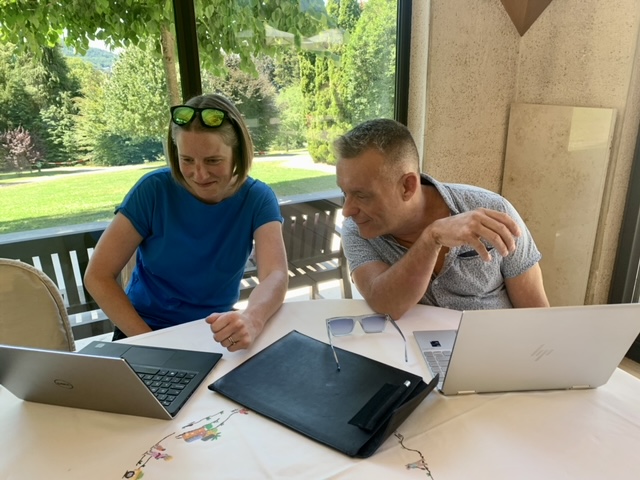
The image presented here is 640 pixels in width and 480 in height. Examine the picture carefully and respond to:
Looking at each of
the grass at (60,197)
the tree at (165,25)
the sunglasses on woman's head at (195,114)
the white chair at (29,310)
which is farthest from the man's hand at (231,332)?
the tree at (165,25)

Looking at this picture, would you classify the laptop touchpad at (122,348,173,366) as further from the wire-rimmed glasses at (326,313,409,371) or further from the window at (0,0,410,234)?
the window at (0,0,410,234)

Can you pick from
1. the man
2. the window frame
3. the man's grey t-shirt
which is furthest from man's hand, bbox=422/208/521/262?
the window frame

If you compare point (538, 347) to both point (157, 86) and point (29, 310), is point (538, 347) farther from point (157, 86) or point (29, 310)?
point (157, 86)

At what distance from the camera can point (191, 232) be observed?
146 centimetres

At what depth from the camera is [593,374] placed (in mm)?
880

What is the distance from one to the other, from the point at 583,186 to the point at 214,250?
1774 mm

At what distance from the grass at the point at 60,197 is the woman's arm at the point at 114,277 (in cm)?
68

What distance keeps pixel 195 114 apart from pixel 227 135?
111 millimetres

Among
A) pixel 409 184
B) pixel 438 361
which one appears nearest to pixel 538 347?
pixel 438 361

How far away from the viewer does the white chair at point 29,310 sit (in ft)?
3.92

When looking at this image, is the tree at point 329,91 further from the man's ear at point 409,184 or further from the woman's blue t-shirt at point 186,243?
the man's ear at point 409,184

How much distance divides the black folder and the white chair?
59 cm

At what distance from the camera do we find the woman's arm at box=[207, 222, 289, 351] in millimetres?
1052

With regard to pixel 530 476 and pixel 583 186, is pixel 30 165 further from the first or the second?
pixel 583 186
